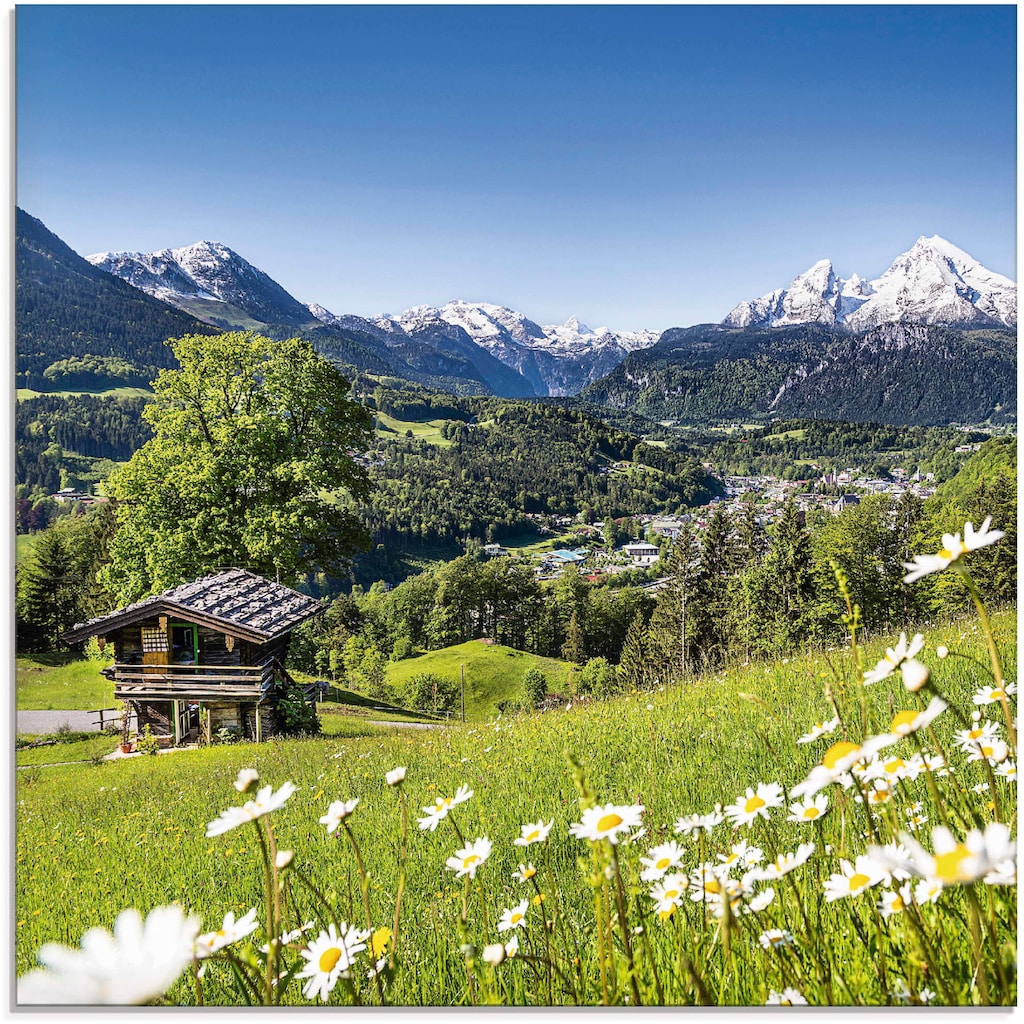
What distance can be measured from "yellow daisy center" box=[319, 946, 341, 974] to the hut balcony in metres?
8.28

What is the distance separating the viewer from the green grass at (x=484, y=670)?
37281 millimetres

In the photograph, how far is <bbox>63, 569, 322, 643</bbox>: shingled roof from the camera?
8.45 meters

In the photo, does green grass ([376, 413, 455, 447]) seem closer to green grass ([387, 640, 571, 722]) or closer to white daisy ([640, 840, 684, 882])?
green grass ([387, 640, 571, 722])

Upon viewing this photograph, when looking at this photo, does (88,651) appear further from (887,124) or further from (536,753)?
(887,124)

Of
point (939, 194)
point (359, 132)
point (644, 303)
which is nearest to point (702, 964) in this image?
point (939, 194)

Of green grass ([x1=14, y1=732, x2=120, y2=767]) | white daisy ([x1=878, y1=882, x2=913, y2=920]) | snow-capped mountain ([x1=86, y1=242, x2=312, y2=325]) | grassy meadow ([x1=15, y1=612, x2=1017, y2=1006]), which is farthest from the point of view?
green grass ([x1=14, y1=732, x2=120, y2=767])

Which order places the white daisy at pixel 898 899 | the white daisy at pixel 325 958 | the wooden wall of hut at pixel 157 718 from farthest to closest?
the wooden wall of hut at pixel 157 718
the white daisy at pixel 325 958
the white daisy at pixel 898 899

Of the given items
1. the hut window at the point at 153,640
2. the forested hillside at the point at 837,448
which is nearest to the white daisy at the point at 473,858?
the forested hillside at the point at 837,448

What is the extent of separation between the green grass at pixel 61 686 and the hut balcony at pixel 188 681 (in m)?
0.57

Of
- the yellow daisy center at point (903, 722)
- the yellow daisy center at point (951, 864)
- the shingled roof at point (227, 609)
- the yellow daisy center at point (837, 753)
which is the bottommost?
the shingled roof at point (227, 609)

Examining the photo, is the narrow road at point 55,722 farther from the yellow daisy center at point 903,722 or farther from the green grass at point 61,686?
the yellow daisy center at point 903,722

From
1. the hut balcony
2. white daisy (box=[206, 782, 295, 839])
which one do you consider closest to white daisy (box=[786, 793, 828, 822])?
white daisy (box=[206, 782, 295, 839])

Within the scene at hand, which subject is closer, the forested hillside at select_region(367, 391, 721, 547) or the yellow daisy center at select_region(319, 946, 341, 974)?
the yellow daisy center at select_region(319, 946, 341, 974)

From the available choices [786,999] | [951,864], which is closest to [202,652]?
[786,999]
